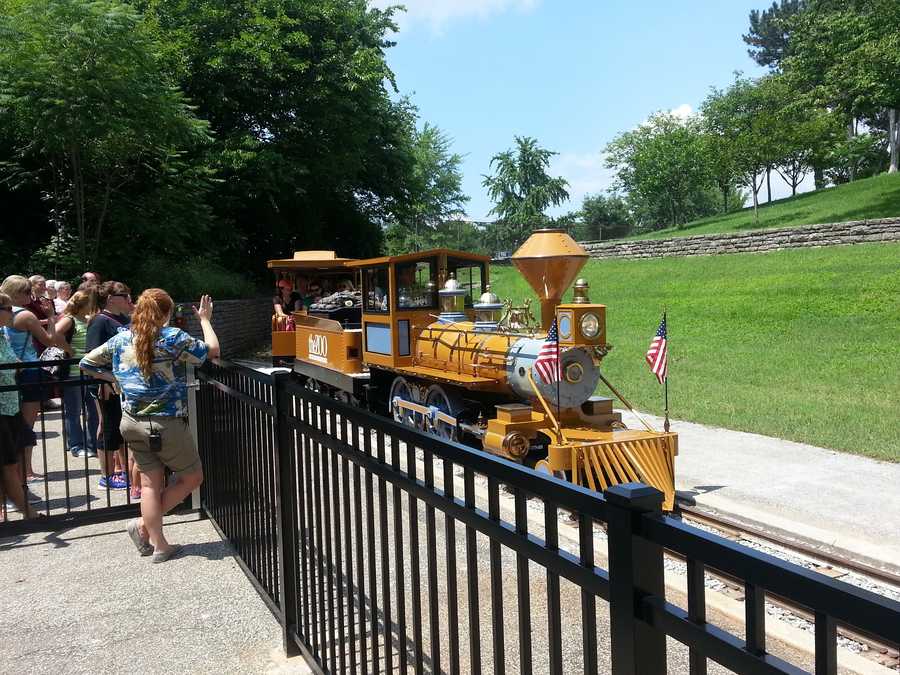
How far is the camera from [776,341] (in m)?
15.1

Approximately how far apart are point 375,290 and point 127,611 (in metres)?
6.37

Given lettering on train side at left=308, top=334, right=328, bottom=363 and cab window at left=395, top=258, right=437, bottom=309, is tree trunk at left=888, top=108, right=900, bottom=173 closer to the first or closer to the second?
lettering on train side at left=308, top=334, right=328, bottom=363

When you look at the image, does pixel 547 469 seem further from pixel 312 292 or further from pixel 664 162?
pixel 664 162

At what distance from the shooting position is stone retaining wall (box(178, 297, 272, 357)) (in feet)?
62.9

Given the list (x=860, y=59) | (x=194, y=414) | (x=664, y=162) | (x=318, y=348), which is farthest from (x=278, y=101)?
(x=664, y=162)

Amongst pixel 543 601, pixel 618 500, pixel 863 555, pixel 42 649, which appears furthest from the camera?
pixel 863 555

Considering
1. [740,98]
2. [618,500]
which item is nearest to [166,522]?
[618,500]

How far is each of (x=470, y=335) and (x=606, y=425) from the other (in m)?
1.92

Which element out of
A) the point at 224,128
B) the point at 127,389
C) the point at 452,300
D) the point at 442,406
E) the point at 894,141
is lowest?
the point at 442,406

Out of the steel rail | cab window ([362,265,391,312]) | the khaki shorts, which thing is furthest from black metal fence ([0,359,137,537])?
the steel rail

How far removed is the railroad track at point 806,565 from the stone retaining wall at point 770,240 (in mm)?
20414

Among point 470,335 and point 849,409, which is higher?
point 470,335

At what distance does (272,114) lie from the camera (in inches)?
969

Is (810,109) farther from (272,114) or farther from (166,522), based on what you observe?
(166,522)
